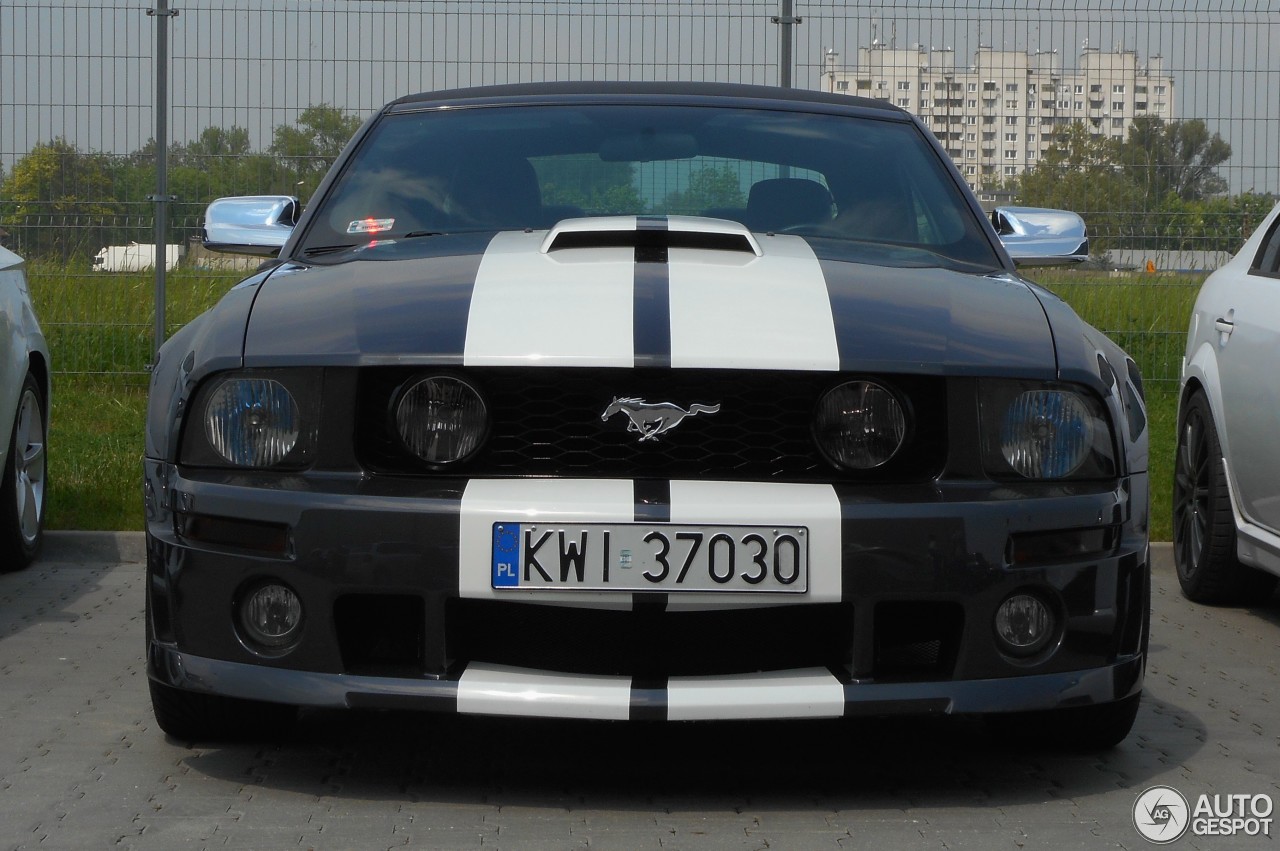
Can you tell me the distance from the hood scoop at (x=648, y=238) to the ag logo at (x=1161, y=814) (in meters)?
1.36

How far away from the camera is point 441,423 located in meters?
3.29

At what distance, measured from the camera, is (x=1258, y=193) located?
10109 millimetres

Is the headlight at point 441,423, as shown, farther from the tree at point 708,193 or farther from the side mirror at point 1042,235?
the side mirror at point 1042,235

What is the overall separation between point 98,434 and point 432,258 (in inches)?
237

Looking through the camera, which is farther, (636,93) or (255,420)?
(636,93)

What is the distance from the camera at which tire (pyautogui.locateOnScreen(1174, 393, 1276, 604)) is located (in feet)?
19.1

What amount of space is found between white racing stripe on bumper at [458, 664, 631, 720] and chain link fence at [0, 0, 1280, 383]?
22.8 ft

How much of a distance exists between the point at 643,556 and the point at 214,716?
43.5 inches

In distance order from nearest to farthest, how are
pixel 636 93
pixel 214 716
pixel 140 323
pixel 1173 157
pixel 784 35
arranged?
1. pixel 214 716
2. pixel 636 93
3. pixel 784 35
4. pixel 1173 157
5. pixel 140 323

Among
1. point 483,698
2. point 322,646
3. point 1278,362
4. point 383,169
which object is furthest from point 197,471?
point 1278,362

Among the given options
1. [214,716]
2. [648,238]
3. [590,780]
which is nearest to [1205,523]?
[648,238]

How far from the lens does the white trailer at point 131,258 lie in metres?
10.0

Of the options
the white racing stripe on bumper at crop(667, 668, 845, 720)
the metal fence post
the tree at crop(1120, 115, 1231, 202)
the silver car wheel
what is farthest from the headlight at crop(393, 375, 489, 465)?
the tree at crop(1120, 115, 1231, 202)

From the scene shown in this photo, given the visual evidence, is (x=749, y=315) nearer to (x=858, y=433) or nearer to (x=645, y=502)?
(x=858, y=433)
